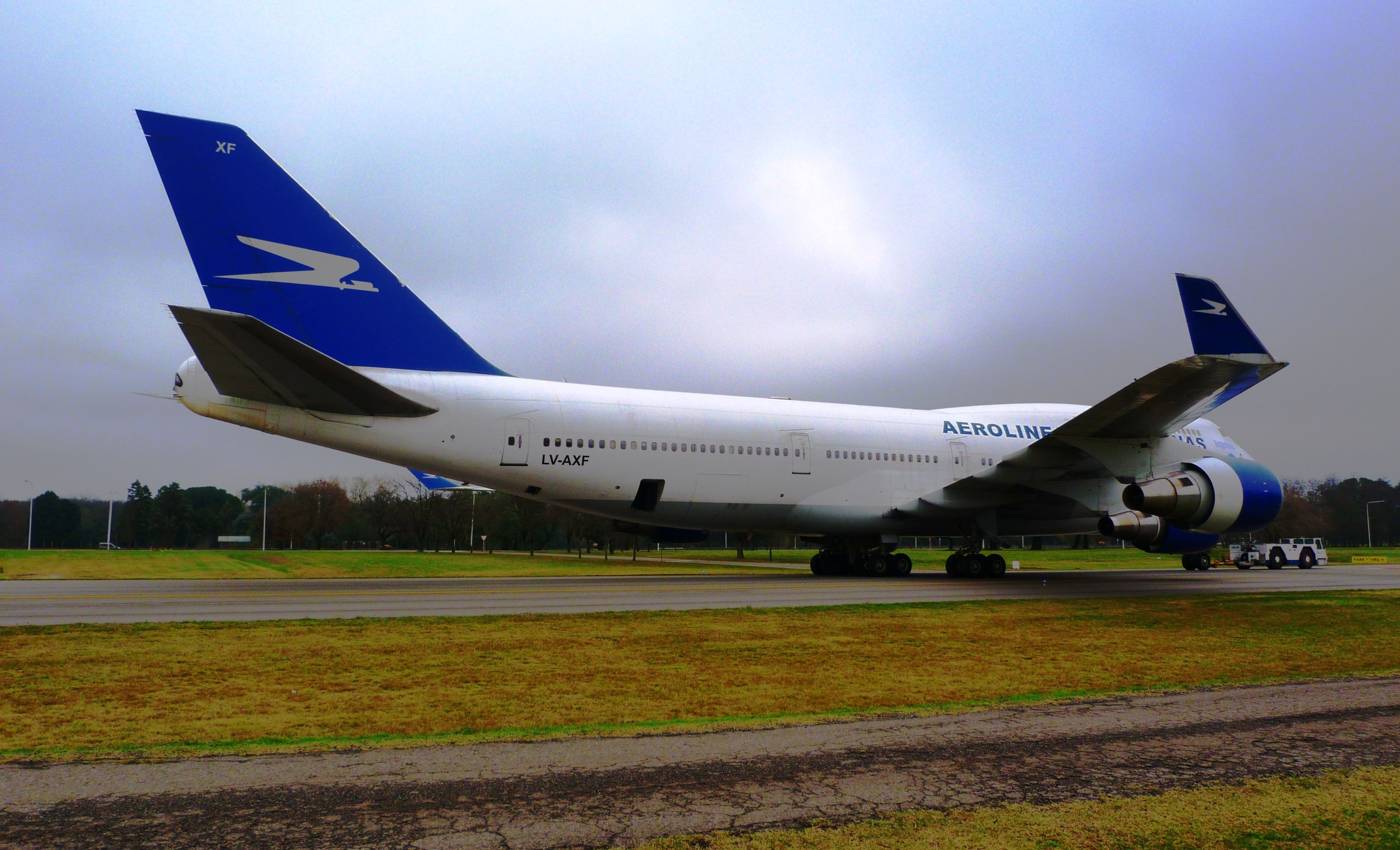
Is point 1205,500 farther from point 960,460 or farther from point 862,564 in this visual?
point 862,564

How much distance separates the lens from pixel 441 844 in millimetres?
2969

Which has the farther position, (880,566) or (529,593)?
(880,566)

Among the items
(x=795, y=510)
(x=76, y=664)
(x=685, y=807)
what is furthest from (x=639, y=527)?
(x=685, y=807)

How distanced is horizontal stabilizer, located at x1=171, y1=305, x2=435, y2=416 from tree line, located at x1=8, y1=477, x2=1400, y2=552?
48487 millimetres

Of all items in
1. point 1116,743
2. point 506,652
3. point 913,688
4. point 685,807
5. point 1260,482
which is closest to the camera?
point 685,807

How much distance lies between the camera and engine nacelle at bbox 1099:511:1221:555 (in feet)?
51.2

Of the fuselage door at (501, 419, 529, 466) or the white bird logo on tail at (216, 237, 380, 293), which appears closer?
the white bird logo on tail at (216, 237, 380, 293)

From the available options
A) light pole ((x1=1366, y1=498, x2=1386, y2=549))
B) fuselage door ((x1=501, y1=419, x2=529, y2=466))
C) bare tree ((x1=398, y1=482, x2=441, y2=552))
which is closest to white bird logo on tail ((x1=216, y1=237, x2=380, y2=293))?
fuselage door ((x1=501, y1=419, x2=529, y2=466))

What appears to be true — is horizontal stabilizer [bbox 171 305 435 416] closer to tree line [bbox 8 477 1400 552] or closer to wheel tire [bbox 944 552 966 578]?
wheel tire [bbox 944 552 966 578]

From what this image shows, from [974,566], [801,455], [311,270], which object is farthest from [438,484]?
[974,566]

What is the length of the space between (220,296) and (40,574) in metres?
10.3

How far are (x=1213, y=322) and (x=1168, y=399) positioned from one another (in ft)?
5.11

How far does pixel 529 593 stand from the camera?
13945mm

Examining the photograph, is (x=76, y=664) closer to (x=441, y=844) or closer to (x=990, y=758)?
(x=441, y=844)
